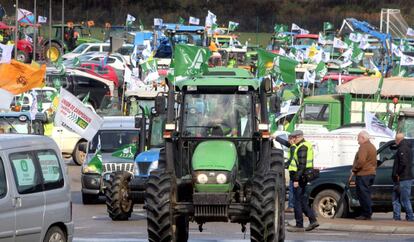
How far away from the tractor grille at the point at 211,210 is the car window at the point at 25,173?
2243 millimetres

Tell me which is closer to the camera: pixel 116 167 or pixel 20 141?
pixel 20 141

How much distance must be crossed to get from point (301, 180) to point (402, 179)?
2307 millimetres

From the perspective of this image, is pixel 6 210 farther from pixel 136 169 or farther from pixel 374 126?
pixel 374 126

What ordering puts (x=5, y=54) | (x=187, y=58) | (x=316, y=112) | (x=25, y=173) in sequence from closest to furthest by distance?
(x=25, y=173)
(x=187, y=58)
(x=5, y=54)
(x=316, y=112)

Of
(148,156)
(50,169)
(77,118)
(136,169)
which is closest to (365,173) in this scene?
(148,156)

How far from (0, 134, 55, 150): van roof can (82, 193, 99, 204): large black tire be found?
10652mm

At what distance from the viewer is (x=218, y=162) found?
17594 mm

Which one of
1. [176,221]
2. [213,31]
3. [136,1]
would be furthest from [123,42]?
[176,221]

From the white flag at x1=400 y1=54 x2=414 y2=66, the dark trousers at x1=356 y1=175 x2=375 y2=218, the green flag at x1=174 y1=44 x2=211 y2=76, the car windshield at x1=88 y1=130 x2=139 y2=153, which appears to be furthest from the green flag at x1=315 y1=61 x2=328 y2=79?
the dark trousers at x1=356 y1=175 x2=375 y2=218

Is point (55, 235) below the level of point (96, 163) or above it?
above

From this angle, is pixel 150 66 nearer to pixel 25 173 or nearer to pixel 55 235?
pixel 55 235

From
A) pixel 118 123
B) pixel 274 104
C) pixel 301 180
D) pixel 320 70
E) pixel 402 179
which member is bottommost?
pixel 402 179

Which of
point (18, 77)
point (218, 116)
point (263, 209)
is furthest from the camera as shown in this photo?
point (18, 77)

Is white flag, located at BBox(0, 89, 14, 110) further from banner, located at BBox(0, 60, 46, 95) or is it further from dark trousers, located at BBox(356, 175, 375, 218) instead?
dark trousers, located at BBox(356, 175, 375, 218)
